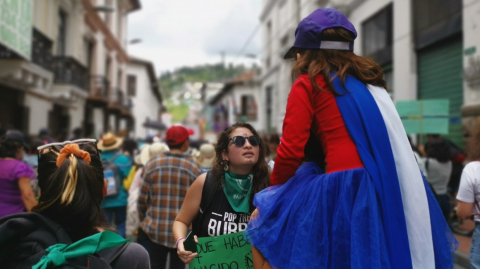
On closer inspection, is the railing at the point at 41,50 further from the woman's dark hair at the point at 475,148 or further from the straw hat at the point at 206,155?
the woman's dark hair at the point at 475,148

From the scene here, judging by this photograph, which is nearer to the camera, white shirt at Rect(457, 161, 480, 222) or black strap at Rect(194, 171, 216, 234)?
black strap at Rect(194, 171, 216, 234)

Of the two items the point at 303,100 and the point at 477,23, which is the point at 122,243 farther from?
the point at 477,23

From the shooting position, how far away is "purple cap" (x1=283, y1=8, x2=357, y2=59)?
246 cm

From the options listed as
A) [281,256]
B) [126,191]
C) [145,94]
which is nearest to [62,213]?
[281,256]

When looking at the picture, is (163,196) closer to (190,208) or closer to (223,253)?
(190,208)

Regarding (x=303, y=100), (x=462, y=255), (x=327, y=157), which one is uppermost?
(x=303, y=100)

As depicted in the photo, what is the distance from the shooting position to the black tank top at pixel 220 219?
323 cm

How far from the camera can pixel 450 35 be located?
40.8 ft

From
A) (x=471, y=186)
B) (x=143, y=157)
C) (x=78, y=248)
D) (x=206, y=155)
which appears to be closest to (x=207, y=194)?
(x=78, y=248)

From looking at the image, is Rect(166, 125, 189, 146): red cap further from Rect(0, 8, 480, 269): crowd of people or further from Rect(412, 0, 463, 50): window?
Rect(412, 0, 463, 50): window

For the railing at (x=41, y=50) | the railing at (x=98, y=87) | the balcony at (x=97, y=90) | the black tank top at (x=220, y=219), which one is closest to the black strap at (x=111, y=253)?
the black tank top at (x=220, y=219)

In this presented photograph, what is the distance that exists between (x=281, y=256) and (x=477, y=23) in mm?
10372

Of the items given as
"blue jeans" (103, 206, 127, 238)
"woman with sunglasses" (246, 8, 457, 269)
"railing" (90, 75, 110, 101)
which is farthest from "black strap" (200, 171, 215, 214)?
"railing" (90, 75, 110, 101)

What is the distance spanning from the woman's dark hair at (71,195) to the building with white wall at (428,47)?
9907mm
